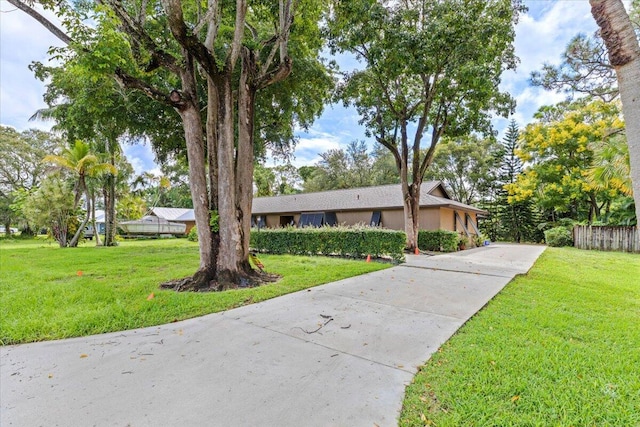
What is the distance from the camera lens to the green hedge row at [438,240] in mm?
14266

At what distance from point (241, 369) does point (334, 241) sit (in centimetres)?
853

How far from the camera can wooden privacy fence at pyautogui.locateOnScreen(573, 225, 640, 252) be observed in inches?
566

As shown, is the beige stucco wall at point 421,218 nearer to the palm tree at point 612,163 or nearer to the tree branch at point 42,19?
the palm tree at point 612,163

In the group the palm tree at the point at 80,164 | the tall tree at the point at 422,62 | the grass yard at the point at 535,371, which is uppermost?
the tall tree at the point at 422,62

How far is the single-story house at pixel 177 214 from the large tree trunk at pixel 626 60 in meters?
29.4

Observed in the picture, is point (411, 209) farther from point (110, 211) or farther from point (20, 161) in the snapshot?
point (20, 161)

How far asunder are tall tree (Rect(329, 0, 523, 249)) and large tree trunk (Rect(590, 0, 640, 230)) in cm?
684

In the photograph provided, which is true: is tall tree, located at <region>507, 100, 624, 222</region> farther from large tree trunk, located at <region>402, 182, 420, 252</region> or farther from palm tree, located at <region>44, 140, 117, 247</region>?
palm tree, located at <region>44, 140, 117, 247</region>

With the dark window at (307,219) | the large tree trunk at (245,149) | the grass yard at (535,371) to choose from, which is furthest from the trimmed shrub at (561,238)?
the large tree trunk at (245,149)

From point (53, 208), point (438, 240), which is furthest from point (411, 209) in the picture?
point (53, 208)

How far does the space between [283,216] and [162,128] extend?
39.0 ft

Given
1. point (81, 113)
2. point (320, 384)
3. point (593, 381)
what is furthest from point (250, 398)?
point (81, 113)

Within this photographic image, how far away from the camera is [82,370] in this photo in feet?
9.26

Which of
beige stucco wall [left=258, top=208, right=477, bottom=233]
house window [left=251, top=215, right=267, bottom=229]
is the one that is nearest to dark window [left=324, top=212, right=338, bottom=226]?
beige stucco wall [left=258, top=208, right=477, bottom=233]
